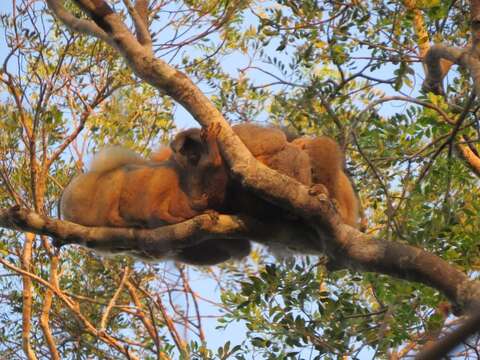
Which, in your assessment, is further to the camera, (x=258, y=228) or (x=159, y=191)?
(x=159, y=191)


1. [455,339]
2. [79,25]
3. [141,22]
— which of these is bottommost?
[455,339]

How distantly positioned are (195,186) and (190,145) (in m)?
0.41

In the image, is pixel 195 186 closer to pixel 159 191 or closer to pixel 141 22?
pixel 159 191

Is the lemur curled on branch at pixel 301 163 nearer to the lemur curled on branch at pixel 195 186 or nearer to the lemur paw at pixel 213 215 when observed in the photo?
the lemur curled on branch at pixel 195 186

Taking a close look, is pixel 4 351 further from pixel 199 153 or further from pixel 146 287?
pixel 199 153

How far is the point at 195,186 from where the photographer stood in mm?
6156

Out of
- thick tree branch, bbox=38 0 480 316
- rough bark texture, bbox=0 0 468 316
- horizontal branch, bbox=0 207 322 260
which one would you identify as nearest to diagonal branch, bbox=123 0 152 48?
rough bark texture, bbox=0 0 468 316

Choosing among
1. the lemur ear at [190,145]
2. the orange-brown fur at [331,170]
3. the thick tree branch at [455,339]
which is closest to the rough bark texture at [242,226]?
the orange-brown fur at [331,170]

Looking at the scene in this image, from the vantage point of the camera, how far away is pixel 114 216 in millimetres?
6598

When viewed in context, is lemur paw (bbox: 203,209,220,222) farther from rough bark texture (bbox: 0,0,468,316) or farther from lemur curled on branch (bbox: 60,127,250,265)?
lemur curled on branch (bbox: 60,127,250,265)

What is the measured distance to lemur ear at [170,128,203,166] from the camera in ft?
20.5

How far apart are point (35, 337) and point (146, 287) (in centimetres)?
212

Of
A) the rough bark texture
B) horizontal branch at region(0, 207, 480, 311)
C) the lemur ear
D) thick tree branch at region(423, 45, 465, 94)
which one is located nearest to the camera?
horizontal branch at region(0, 207, 480, 311)

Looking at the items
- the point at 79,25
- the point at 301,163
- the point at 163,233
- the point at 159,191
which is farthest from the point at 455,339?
the point at 79,25
